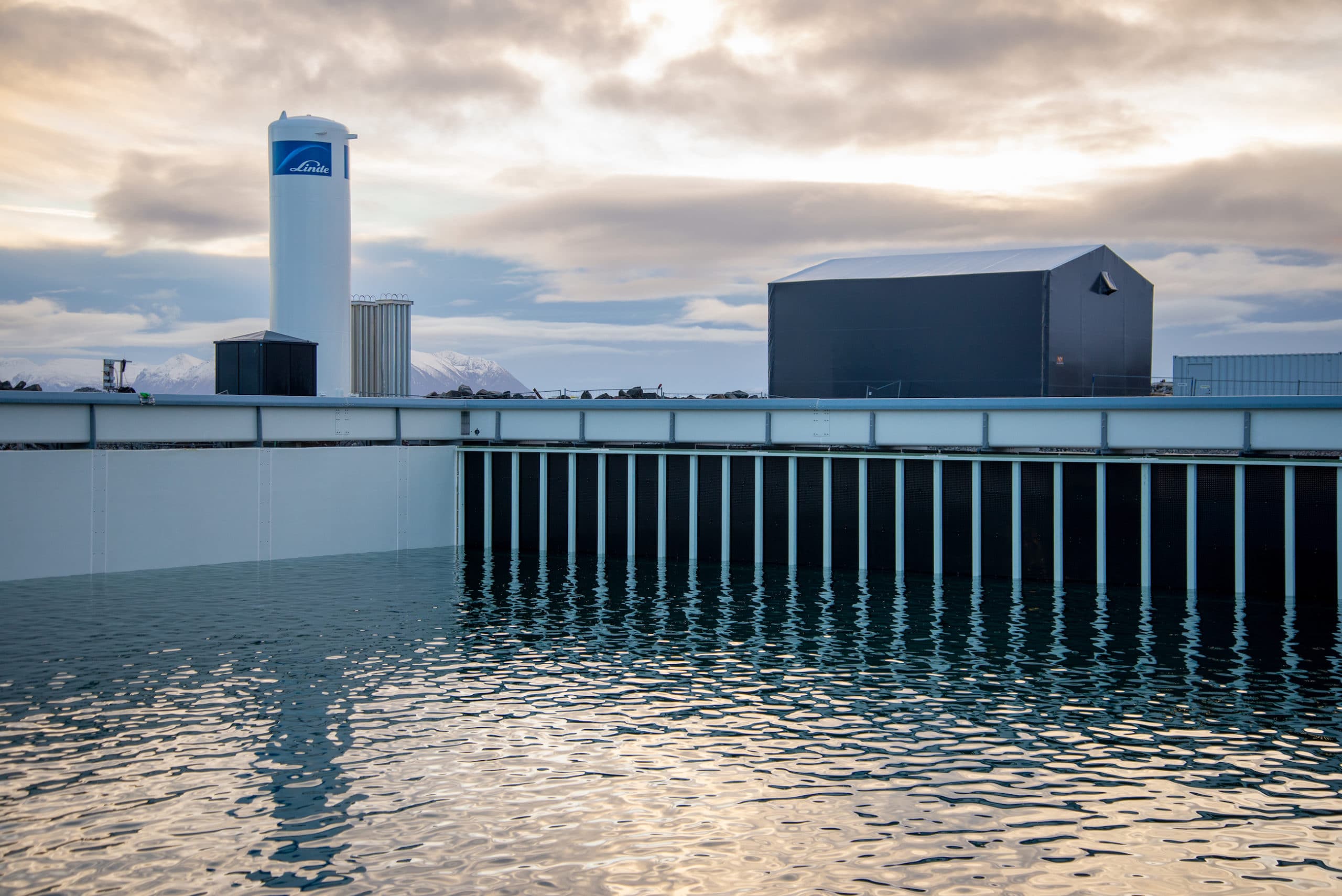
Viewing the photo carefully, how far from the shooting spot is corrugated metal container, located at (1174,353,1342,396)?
161ft

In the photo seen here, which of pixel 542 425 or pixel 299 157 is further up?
pixel 299 157

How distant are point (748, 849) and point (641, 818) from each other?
5.05 ft

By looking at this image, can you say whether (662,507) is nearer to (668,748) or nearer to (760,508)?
(760,508)

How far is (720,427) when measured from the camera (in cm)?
3878

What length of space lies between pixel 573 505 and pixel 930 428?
1294 cm

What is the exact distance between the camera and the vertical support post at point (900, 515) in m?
35.4

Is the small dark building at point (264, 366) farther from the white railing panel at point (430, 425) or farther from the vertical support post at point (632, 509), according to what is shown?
A: the vertical support post at point (632, 509)

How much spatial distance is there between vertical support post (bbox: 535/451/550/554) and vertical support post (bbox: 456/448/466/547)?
3.51 metres

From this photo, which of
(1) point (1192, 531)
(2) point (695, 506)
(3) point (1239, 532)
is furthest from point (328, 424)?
(3) point (1239, 532)

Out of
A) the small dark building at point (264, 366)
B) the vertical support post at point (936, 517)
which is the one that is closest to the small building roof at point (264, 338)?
the small dark building at point (264, 366)

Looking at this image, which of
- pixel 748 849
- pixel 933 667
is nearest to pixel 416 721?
pixel 748 849

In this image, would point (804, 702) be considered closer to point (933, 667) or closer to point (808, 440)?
point (933, 667)

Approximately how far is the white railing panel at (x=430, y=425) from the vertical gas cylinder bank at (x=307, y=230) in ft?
28.1

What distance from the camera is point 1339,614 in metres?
27.6
